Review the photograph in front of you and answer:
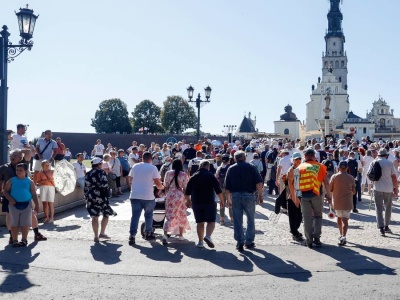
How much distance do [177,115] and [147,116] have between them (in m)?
6.67

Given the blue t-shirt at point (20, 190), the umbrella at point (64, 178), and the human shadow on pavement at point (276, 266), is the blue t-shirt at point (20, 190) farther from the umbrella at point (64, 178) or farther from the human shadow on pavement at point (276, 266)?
the umbrella at point (64, 178)

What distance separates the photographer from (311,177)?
1114cm

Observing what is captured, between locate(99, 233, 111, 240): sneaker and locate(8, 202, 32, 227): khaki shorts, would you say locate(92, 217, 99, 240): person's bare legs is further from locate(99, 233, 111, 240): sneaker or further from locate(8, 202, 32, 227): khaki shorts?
locate(8, 202, 32, 227): khaki shorts

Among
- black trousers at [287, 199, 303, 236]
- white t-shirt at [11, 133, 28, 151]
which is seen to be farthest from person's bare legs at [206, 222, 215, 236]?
white t-shirt at [11, 133, 28, 151]

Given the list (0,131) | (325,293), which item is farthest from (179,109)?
(325,293)

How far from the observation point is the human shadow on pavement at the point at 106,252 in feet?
32.0

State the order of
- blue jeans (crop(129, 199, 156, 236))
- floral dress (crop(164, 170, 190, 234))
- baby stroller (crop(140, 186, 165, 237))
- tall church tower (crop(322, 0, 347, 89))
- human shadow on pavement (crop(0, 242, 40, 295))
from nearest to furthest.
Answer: human shadow on pavement (crop(0, 242, 40, 295)) < blue jeans (crop(129, 199, 156, 236)) < floral dress (crop(164, 170, 190, 234)) < baby stroller (crop(140, 186, 165, 237)) < tall church tower (crop(322, 0, 347, 89))

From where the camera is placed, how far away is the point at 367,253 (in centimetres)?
1048

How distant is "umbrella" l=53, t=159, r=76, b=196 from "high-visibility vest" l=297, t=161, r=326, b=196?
7.58 metres

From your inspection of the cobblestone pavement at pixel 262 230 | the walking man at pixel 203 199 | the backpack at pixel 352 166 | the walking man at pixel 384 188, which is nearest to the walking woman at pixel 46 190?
the cobblestone pavement at pixel 262 230

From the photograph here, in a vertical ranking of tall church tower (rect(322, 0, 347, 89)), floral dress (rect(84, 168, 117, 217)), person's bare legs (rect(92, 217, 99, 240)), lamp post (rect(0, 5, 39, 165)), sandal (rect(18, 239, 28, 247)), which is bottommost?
sandal (rect(18, 239, 28, 247))

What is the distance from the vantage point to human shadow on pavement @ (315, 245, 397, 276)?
353 inches

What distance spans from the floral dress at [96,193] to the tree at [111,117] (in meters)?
90.3

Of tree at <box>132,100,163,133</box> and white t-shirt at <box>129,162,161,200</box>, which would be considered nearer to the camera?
white t-shirt at <box>129,162,161,200</box>
